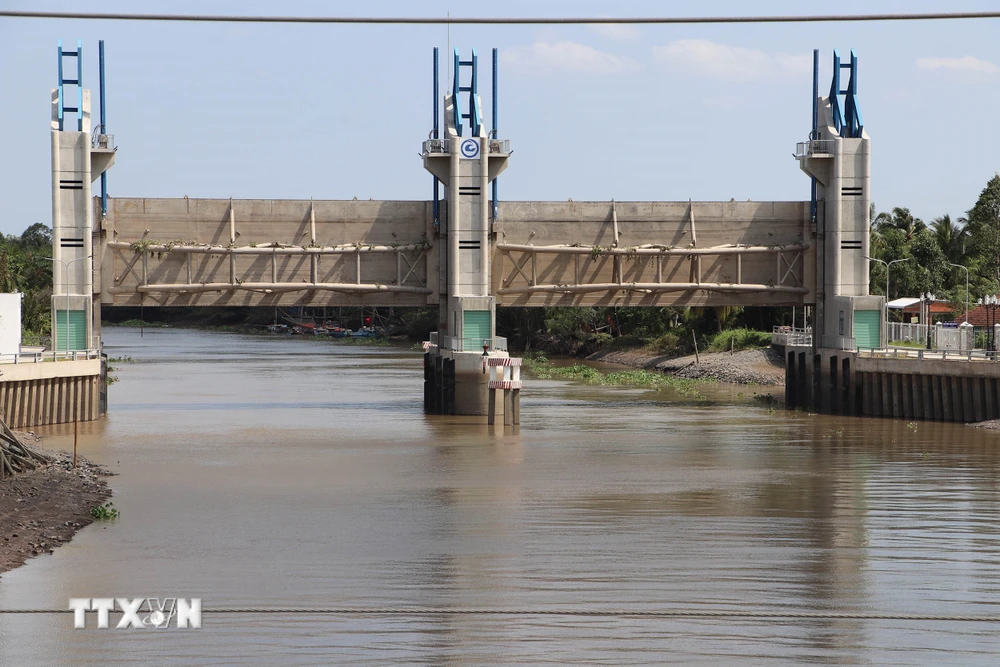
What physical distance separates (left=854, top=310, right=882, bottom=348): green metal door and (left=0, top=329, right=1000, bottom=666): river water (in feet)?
16.1

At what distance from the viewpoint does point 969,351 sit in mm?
48188

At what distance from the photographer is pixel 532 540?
2409 centimetres

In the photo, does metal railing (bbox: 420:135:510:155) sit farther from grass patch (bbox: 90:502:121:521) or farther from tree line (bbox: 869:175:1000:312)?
tree line (bbox: 869:175:1000:312)

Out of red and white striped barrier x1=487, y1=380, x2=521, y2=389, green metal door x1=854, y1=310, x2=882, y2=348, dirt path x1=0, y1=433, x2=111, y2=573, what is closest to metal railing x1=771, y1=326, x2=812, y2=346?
green metal door x1=854, y1=310, x2=882, y2=348

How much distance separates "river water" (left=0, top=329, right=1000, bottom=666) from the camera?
1680 cm

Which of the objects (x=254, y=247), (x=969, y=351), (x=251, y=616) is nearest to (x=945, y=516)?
(x=251, y=616)

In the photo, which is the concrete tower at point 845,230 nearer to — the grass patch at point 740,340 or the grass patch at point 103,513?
the grass patch at point 740,340

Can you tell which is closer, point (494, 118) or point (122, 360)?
point (494, 118)

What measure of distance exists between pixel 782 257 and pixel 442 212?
14555mm

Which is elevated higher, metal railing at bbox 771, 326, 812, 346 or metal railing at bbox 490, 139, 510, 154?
metal railing at bbox 490, 139, 510, 154

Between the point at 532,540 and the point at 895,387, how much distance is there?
3028 centimetres

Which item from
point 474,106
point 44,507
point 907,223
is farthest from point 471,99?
point 907,223

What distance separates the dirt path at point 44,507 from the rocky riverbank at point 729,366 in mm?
49552

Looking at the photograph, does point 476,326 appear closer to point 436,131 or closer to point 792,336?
point 436,131
